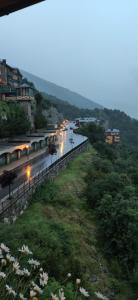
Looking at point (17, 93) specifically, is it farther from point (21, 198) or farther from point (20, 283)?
point (20, 283)

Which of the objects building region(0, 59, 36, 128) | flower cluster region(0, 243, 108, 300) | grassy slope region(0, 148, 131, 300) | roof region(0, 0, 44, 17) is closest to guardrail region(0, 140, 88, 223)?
grassy slope region(0, 148, 131, 300)

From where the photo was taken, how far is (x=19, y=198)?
84.0ft

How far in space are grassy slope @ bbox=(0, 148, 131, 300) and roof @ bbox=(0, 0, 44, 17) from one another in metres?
10.5

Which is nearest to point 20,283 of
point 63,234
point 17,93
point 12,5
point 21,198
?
point 12,5

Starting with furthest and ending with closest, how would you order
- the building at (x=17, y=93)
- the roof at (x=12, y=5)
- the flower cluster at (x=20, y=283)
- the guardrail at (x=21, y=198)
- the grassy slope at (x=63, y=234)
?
the building at (x=17, y=93) < the guardrail at (x=21, y=198) < the grassy slope at (x=63, y=234) < the flower cluster at (x=20, y=283) < the roof at (x=12, y=5)

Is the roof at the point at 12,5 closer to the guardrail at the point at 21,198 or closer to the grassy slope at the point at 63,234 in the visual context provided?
the grassy slope at the point at 63,234

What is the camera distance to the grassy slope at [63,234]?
15.4 meters

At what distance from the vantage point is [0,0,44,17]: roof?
409 centimetres

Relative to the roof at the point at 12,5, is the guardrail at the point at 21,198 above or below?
below

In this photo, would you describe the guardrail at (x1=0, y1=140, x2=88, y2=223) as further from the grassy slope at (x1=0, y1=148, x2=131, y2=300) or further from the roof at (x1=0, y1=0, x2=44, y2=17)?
the roof at (x1=0, y1=0, x2=44, y2=17)

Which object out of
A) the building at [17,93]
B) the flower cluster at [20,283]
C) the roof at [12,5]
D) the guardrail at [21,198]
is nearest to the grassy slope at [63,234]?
the guardrail at [21,198]

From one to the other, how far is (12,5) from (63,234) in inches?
732

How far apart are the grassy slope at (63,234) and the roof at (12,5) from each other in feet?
34.4

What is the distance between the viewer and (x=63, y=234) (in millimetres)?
21672
